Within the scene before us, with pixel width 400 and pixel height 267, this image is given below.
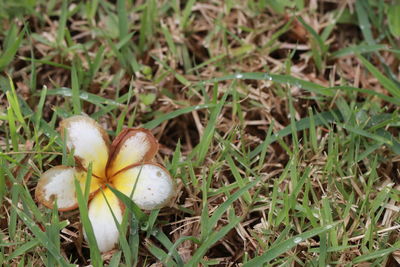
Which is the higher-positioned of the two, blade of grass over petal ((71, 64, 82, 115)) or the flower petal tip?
blade of grass over petal ((71, 64, 82, 115))

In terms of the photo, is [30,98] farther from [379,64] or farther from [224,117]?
[379,64]

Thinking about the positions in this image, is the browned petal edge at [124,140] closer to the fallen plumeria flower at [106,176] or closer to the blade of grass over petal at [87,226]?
the fallen plumeria flower at [106,176]

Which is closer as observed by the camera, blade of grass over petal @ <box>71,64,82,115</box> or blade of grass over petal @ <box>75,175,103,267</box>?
blade of grass over petal @ <box>75,175,103,267</box>

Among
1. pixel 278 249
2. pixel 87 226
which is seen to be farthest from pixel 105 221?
pixel 278 249

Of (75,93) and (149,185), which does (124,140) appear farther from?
(75,93)

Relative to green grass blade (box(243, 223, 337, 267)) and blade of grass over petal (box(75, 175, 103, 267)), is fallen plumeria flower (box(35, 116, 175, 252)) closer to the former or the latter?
blade of grass over petal (box(75, 175, 103, 267))

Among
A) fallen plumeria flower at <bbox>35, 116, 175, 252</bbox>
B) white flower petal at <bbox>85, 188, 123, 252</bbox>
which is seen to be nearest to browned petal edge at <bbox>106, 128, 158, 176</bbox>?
fallen plumeria flower at <bbox>35, 116, 175, 252</bbox>

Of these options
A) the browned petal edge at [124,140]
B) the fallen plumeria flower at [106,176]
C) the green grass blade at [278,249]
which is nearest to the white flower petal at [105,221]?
the fallen plumeria flower at [106,176]

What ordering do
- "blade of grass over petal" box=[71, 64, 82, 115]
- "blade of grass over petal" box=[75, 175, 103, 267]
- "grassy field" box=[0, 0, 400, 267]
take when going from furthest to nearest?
1. "blade of grass over petal" box=[71, 64, 82, 115]
2. "grassy field" box=[0, 0, 400, 267]
3. "blade of grass over petal" box=[75, 175, 103, 267]
